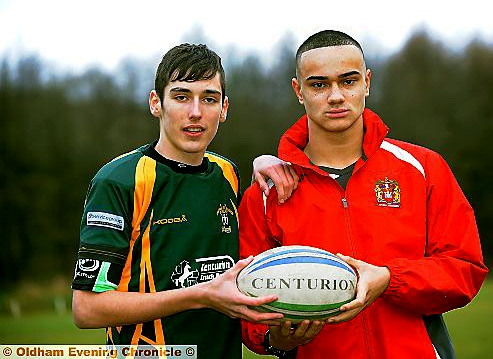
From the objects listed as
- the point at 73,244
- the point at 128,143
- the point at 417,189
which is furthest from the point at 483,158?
the point at 417,189

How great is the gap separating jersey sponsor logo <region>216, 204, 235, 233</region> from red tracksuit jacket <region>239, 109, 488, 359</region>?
119 millimetres

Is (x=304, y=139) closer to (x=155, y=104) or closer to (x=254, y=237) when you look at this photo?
(x=254, y=237)

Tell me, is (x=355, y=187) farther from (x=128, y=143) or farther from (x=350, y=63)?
(x=128, y=143)

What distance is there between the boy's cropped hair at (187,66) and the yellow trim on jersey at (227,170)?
13.2 inches

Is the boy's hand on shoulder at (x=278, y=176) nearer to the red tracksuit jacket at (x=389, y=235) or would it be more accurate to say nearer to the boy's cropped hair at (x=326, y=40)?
the red tracksuit jacket at (x=389, y=235)

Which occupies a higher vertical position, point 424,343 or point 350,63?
point 350,63

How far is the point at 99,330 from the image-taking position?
1547 centimetres

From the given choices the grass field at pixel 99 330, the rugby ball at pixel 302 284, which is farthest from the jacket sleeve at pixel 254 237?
the grass field at pixel 99 330

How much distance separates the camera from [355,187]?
3131 mm

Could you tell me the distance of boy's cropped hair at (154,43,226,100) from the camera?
10.7 ft

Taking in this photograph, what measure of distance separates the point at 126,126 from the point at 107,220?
692 inches

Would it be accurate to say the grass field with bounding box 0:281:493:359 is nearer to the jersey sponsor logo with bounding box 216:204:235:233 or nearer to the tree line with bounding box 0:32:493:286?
the tree line with bounding box 0:32:493:286

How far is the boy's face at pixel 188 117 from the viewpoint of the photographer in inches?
126

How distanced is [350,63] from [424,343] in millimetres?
1288
